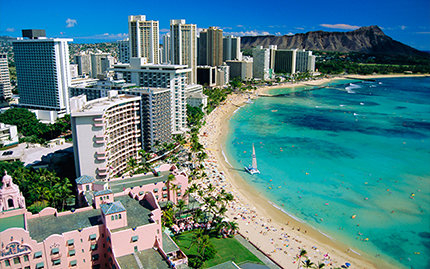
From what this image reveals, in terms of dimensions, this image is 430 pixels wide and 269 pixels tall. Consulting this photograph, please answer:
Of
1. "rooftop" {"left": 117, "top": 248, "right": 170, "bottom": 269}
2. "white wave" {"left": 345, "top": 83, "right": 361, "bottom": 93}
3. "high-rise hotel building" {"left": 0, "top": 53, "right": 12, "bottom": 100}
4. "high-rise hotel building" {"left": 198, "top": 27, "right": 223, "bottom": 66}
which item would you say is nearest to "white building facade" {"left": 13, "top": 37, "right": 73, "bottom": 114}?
"high-rise hotel building" {"left": 0, "top": 53, "right": 12, "bottom": 100}

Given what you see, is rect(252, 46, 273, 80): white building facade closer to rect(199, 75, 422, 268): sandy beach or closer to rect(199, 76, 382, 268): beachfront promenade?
rect(199, 76, 382, 268): beachfront promenade

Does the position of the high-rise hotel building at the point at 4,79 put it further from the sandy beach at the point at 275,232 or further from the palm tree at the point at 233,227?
the palm tree at the point at 233,227

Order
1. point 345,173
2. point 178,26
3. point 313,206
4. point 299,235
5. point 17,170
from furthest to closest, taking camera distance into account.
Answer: point 178,26 < point 345,173 < point 313,206 < point 17,170 < point 299,235

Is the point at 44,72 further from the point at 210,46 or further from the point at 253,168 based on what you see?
the point at 210,46

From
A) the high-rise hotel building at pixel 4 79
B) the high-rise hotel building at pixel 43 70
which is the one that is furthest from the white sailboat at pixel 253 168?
the high-rise hotel building at pixel 4 79

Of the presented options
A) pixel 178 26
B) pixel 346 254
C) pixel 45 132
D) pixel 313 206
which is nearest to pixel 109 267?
pixel 346 254

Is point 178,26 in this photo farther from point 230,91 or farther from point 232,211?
point 232,211

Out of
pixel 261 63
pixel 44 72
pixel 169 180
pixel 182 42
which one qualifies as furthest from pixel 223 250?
pixel 261 63
